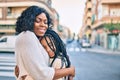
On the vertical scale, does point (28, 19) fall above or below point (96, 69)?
above

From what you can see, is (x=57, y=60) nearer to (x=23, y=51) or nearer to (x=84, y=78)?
(x=23, y=51)

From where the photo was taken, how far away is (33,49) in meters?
1.83

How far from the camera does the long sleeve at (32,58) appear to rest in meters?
1.82

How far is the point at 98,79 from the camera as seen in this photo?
1052 cm

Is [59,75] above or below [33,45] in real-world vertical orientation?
below

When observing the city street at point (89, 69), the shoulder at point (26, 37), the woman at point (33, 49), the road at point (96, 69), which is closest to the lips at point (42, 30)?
the woman at point (33, 49)

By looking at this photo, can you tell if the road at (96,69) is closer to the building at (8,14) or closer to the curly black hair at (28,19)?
the curly black hair at (28,19)

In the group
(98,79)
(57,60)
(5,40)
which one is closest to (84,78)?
(98,79)

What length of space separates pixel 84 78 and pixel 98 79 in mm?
486

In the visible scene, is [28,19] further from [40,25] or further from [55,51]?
[55,51]

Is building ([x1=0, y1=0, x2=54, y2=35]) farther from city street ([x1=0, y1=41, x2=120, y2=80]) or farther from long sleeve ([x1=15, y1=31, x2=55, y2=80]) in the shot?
long sleeve ([x1=15, y1=31, x2=55, y2=80])

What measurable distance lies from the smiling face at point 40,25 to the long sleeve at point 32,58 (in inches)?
5.1

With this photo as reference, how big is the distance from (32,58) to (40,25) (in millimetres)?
304

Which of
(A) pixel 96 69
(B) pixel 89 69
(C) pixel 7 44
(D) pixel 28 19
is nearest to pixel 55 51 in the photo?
(D) pixel 28 19
